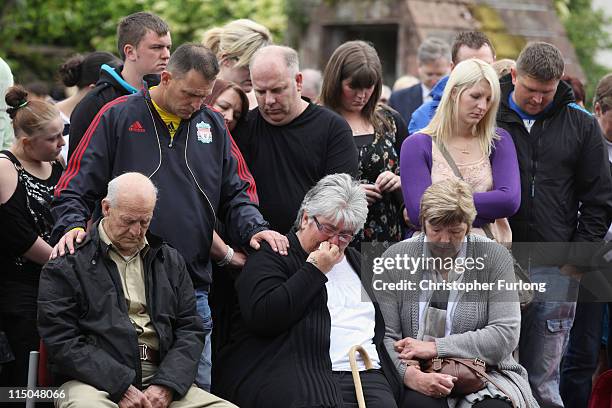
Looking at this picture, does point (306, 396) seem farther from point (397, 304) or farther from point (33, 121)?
point (33, 121)

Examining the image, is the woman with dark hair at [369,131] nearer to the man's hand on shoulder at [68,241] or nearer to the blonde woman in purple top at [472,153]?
the blonde woman in purple top at [472,153]

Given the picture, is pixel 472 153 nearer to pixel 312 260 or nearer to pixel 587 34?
pixel 312 260

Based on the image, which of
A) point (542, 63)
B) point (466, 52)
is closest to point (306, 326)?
point (542, 63)

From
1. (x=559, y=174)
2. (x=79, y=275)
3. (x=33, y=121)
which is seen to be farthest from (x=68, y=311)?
(x=559, y=174)

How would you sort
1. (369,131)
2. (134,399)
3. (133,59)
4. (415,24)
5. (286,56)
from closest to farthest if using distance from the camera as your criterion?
(134,399), (286,56), (133,59), (369,131), (415,24)

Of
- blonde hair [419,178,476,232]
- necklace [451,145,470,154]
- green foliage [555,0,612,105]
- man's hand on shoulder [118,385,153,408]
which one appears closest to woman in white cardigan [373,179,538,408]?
blonde hair [419,178,476,232]

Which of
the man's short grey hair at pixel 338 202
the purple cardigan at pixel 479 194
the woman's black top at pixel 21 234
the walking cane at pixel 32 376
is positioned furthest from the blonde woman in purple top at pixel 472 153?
the walking cane at pixel 32 376

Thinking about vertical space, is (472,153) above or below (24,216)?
above

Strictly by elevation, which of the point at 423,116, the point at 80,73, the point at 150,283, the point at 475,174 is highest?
the point at 80,73

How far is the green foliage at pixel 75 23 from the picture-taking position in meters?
12.1

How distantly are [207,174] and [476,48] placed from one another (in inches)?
95.8

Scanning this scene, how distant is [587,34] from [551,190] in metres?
7.71

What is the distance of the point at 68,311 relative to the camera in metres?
4.12

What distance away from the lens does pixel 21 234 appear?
480cm
